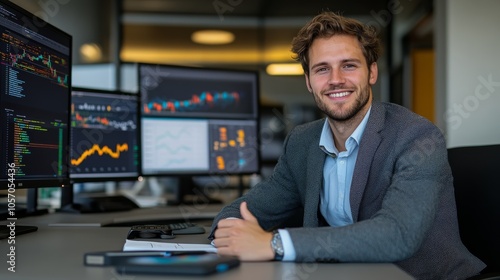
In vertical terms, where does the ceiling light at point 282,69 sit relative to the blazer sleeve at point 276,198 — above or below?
above

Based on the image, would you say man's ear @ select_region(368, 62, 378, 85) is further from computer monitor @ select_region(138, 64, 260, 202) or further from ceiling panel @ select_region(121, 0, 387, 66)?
ceiling panel @ select_region(121, 0, 387, 66)

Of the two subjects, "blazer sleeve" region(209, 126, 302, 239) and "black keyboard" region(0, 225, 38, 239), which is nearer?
"black keyboard" region(0, 225, 38, 239)

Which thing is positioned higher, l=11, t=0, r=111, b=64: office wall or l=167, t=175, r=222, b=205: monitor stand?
l=11, t=0, r=111, b=64: office wall

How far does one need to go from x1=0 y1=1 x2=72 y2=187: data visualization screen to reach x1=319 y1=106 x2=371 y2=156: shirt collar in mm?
953

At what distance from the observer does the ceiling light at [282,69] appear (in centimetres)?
720

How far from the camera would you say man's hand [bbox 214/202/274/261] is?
1.29 metres

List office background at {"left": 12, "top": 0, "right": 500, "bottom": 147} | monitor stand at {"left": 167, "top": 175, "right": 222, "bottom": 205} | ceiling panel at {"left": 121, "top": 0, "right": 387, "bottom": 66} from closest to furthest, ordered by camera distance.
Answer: monitor stand at {"left": 167, "top": 175, "right": 222, "bottom": 205} → office background at {"left": 12, "top": 0, "right": 500, "bottom": 147} → ceiling panel at {"left": 121, "top": 0, "right": 387, "bottom": 66}

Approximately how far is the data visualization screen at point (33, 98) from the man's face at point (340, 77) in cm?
92

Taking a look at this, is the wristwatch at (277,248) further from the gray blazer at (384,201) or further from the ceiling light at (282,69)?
the ceiling light at (282,69)

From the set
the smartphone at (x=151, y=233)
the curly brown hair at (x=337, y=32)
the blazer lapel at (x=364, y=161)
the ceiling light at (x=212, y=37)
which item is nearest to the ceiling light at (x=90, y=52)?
the ceiling light at (x=212, y=37)

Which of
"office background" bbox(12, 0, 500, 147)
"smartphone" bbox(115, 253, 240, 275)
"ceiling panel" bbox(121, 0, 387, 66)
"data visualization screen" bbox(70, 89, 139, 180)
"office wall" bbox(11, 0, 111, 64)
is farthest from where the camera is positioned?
"ceiling panel" bbox(121, 0, 387, 66)

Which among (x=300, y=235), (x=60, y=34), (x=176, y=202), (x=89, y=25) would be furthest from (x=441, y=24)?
(x=89, y=25)

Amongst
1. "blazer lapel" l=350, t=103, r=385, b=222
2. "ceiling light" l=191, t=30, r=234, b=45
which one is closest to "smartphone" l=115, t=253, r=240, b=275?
"blazer lapel" l=350, t=103, r=385, b=222

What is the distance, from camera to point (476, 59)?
3.21m
